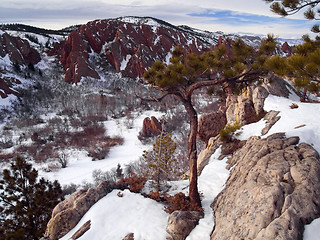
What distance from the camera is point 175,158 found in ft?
81.5

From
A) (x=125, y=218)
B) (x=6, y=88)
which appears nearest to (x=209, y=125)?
(x=125, y=218)

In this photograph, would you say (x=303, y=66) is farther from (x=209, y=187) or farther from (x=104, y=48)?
(x=104, y=48)

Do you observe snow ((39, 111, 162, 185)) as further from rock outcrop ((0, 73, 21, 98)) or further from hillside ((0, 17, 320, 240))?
rock outcrop ((0, 73, 21, 98))

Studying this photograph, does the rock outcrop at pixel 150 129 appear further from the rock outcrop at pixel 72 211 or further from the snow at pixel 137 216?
the rock outcrop at pixel 72 211

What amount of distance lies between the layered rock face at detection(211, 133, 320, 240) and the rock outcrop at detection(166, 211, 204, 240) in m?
0.60

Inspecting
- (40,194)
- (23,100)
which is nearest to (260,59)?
(40,194)

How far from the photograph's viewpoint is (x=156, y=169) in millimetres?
7992

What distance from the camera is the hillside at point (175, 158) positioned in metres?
4.54

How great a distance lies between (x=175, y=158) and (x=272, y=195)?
20692 mm

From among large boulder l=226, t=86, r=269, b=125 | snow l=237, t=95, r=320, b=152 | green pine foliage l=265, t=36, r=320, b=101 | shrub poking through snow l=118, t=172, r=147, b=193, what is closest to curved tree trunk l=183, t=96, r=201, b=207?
shrub poking through snow l=118, t=172, r=147, b=193

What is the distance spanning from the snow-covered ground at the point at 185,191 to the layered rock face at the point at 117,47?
7901 centimetres

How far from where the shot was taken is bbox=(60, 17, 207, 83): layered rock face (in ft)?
A: 284

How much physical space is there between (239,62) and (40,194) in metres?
10.4

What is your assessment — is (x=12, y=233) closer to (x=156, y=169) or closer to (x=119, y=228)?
(x=119, y=228)
